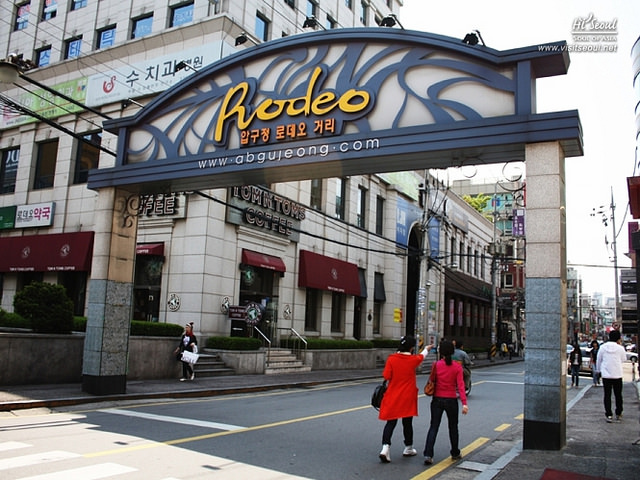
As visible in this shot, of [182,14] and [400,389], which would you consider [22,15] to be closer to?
[182,14]

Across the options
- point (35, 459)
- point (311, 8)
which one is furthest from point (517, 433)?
point (311, 8)

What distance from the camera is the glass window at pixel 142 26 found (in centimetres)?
2614

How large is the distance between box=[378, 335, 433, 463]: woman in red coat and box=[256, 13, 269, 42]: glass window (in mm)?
20751

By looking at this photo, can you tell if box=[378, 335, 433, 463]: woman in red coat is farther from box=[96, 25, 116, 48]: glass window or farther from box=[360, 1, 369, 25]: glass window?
box=[360, 1, 369, 25]: glass window

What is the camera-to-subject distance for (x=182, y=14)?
25.1 m

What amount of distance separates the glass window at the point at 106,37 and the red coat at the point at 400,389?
945 inches

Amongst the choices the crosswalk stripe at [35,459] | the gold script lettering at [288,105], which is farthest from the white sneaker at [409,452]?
the gold script lettering at [288,105]

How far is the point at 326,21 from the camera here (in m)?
30.8

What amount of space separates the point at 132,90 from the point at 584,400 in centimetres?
2053

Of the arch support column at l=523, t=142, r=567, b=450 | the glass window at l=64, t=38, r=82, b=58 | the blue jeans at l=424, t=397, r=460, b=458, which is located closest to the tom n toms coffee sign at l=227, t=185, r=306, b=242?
the glass window at l=64, t=38, r=82, b=58

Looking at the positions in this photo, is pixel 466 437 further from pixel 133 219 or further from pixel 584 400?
pixel 133 219

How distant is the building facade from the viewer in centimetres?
2238

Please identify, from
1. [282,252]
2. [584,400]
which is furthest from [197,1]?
[584,400]

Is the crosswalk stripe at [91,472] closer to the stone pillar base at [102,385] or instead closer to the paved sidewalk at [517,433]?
the paved sidewalk at [517,433]
